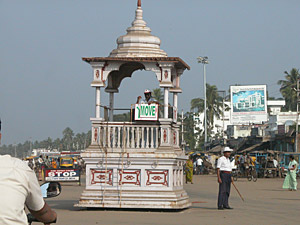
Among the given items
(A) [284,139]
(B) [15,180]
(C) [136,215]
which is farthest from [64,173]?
(A) [284,139]

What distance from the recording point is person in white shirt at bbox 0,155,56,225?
375 centimetres

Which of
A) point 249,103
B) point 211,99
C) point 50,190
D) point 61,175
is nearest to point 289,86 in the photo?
point 211,99

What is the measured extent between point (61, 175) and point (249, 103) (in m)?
50.3

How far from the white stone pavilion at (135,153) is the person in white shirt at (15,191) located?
451 inches

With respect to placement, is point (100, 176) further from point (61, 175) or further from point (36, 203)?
point (61, 175)

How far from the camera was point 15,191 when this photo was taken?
3791mm

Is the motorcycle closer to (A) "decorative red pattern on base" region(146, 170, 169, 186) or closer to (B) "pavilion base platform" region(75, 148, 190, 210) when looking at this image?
(B) "pavilion base platform" region(75, 148, 190, 210)

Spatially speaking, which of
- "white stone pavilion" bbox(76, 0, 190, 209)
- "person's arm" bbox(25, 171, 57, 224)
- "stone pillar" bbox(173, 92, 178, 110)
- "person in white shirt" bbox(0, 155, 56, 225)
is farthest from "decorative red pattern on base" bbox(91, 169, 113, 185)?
"person in white shirt" bbox(0, 155, 56, 225)

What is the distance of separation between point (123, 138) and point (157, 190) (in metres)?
1.55

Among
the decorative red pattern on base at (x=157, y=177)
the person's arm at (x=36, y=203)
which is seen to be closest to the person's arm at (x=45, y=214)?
the person's arm at (x=36, y=203)

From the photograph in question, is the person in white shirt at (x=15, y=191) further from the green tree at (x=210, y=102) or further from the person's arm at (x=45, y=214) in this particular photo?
the green tree at (x=210, y=102)

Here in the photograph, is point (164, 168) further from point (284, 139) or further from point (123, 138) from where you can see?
point (284, 139)

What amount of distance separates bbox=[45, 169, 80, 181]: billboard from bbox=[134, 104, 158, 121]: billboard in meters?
11.7

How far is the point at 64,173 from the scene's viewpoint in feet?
92.2
